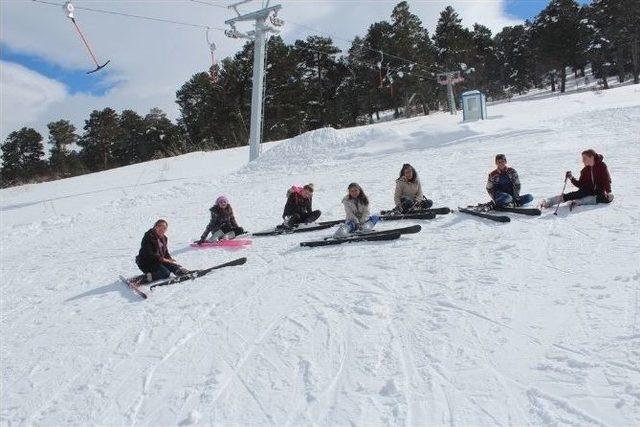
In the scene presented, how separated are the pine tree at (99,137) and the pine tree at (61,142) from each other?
1.44m

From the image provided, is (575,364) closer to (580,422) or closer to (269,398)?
(580,422)

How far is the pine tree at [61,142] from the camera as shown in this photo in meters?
46.9

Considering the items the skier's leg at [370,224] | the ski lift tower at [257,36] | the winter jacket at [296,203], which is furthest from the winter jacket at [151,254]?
the ski lift tower at [257,36]

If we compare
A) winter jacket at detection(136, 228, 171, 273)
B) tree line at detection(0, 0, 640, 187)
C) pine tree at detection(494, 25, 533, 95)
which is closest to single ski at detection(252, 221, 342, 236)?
winter jacket at detection(136, 228, 171, 273)

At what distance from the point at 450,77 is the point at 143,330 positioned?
24.4 m

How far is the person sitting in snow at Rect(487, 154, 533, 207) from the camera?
27.5 ft

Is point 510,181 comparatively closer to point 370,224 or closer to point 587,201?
point 587,201

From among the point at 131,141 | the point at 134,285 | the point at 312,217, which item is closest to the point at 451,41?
the point at 131,141

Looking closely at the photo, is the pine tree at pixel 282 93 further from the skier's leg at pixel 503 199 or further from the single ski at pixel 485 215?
the skier's leg at pixel 503 199

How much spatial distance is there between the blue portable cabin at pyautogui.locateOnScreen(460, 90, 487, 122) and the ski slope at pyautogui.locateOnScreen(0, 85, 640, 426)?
35.8 feet

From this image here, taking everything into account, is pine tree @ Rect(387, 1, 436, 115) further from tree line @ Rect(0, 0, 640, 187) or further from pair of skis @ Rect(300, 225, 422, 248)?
pair of skis @ Rect(300, 225, 422, 248)

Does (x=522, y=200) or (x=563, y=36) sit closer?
(x=522, y=200)

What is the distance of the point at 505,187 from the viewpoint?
8578 millimetres

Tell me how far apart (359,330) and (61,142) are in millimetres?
50660
